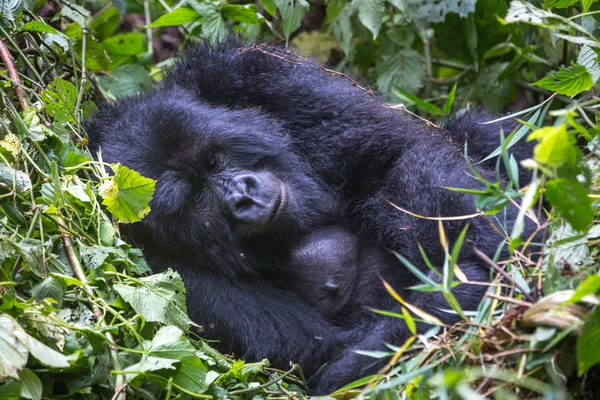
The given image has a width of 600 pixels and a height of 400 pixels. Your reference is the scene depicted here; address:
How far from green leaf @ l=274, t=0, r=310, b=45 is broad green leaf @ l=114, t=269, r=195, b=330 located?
1.70 meters

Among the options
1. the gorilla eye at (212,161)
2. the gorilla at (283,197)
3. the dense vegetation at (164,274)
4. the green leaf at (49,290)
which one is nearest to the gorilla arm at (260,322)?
the gorilla at (283,197)

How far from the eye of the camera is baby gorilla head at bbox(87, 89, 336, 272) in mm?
2736

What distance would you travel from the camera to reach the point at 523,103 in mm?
4281

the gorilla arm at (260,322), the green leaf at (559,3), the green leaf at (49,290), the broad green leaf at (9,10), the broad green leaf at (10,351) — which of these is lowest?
the gorilla arm at (260,322)

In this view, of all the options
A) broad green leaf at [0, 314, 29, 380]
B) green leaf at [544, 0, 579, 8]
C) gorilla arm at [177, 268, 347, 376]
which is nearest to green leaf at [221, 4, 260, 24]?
gorilla arm at [177, 268, 347, 376]

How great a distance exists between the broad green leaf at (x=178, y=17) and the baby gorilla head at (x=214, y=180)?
0.71 metres

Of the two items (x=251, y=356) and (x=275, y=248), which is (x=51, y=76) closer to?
(x=275, y=248)

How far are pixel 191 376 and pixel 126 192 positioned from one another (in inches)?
29.2

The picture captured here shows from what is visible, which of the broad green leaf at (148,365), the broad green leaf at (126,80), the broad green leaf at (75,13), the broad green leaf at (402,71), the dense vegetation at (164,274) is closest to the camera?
the dense vegetation at (164,274)

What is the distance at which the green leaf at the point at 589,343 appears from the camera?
1.45m

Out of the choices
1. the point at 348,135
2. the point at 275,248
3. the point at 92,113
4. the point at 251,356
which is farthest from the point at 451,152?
the point at 92,113

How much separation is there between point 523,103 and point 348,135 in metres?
1.85

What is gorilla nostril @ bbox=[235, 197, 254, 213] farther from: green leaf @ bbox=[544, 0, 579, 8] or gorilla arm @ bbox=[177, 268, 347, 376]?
green leaf @ bbox=[544, 0, 579, 8]

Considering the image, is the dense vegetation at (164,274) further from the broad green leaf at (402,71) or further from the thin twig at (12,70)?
the broad green leaf at (402,71)
